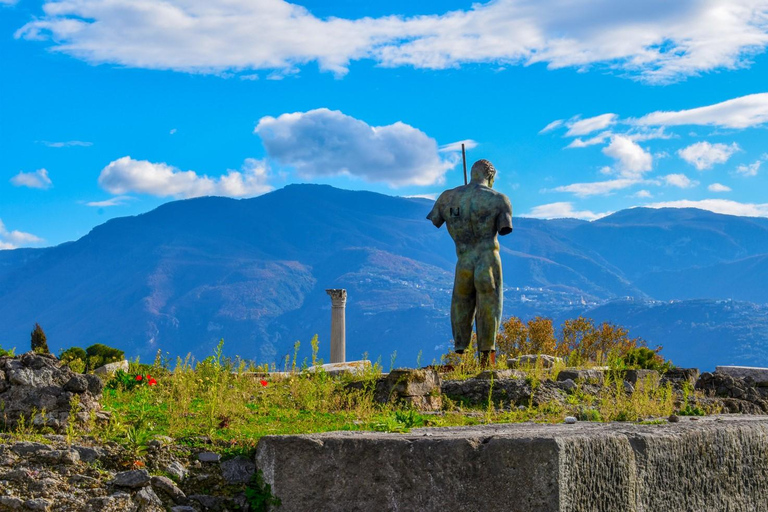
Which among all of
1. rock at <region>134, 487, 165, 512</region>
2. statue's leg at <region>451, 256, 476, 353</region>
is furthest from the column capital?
rock at <region>134, 487, 165, 512</region>

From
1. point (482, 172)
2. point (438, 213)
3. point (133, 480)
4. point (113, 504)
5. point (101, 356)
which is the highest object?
point (482, 172)

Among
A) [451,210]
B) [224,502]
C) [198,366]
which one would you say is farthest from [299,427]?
[451,210]

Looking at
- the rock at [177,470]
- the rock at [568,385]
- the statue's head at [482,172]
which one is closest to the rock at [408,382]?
the rock at [568,385]

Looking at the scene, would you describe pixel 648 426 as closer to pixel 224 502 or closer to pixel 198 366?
pixel 224 502

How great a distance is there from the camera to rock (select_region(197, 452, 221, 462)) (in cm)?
704

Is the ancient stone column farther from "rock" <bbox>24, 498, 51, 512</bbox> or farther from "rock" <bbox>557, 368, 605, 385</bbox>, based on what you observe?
"rock" <bbox>24, 498, 51, 512</bbox>

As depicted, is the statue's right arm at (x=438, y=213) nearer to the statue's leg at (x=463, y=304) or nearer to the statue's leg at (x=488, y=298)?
the statue's leg at (x=463, y=304)

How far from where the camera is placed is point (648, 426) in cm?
784

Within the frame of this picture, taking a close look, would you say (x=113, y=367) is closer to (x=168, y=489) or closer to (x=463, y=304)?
(x=463, y=304)

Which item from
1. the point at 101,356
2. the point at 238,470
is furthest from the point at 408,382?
the point at 101,356

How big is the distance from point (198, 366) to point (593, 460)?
16.7 ft

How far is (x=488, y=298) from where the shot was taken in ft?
45.5

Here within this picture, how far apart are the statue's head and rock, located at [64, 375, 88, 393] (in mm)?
7641

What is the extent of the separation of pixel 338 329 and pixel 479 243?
8.38 meters
